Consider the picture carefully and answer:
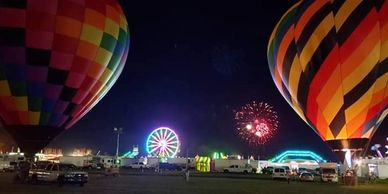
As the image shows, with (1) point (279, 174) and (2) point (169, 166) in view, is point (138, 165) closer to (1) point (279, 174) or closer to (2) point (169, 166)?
(2) point (169, 166)

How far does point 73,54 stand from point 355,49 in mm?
16189

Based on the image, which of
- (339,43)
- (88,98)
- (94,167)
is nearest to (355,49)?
(339,43)

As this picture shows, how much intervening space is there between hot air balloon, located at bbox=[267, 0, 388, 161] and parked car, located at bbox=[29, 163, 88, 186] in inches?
592

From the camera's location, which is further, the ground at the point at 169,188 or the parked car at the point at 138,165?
the parked car at the point at 138,165

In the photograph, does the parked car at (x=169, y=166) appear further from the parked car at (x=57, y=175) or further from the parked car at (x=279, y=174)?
the parked car at (x=57, y=175)

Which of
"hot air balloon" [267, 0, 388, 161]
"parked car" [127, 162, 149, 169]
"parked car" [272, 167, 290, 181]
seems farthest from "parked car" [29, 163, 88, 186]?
"parked car" [127, 162, 149, 169]

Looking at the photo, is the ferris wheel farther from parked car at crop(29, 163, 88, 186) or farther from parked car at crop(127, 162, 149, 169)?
parked car at crop(29, 163, 88, 186)

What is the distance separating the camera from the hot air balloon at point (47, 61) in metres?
23.8

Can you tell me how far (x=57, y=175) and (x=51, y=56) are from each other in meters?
7.81

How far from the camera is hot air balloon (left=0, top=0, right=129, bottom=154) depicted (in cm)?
2378

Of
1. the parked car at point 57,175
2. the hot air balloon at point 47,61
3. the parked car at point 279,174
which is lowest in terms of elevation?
the parked car at point 57,175

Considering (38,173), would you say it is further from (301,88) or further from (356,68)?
(356,68)

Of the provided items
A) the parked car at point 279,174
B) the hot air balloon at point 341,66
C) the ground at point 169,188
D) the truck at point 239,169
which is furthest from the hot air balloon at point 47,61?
the truck at point 239,169

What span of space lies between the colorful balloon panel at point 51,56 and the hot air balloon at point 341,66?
12.0 meters
